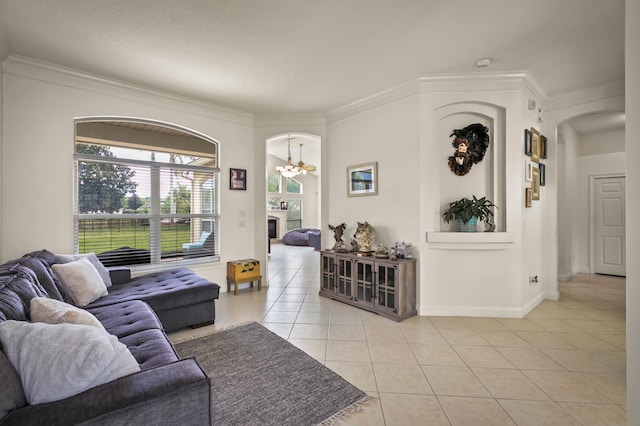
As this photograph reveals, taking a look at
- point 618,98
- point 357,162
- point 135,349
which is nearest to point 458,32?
point 357,162

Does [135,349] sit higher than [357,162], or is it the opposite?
[357,162]

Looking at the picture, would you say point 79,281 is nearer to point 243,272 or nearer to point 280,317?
point 280,317

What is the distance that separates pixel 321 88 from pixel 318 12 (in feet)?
4.78

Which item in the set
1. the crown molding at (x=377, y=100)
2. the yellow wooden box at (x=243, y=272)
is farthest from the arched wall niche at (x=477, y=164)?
the yellow wooden box at (x=243, y=272)

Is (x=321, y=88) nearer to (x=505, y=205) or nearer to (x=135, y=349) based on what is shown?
(x=505, y=205)

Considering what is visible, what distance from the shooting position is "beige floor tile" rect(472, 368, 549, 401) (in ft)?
6.52

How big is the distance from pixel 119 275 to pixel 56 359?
257 centimetres

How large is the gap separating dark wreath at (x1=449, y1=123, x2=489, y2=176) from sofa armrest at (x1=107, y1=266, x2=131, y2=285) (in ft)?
13.6

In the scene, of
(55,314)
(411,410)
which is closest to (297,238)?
(411,410)

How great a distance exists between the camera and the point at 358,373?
2242 mm

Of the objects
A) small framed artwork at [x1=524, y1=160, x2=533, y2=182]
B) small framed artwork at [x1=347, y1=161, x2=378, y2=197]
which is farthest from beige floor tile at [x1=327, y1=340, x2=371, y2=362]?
small framed artwork at [x1=524, y1=160, x2=533, y2=182]

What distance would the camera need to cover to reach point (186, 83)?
11.8 ft

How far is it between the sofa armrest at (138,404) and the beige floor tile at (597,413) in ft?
7.25

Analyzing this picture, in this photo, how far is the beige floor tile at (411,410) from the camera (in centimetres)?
174
